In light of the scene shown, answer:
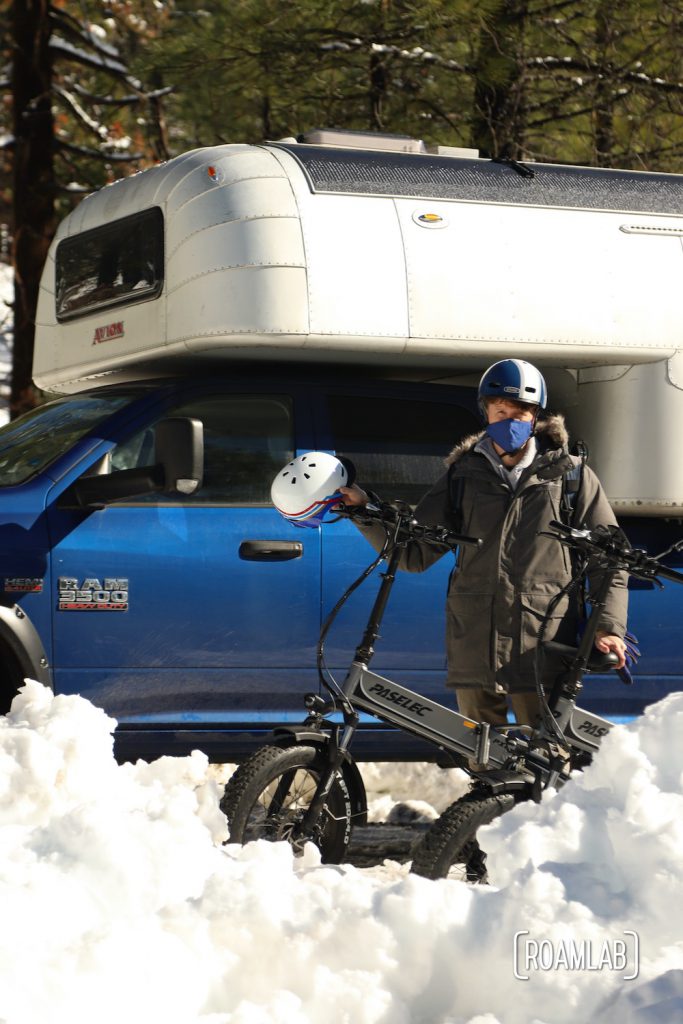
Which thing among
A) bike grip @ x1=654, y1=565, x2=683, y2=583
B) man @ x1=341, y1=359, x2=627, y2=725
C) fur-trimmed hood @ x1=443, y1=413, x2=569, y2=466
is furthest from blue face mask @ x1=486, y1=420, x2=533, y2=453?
bike grip @ x1=654, y1=565, x2=683, y2=583

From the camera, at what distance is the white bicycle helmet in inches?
177

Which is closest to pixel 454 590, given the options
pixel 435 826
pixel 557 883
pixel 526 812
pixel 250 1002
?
pixel 435 826

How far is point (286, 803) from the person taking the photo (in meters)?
4.86

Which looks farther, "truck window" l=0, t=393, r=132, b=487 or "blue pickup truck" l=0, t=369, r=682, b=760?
"truck window" l=0, t=393, r=132, b=487

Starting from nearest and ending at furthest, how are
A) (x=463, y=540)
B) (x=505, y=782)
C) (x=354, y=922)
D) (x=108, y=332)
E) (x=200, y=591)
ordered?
(x=354, y=922) → (x=505, y=782) → (x=463, y=540) → (x=200, y=591) → (x=108, y=332)

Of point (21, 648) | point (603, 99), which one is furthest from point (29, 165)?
point (21, 648)

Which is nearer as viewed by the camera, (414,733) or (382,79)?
(414,733)

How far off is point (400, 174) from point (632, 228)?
109cm

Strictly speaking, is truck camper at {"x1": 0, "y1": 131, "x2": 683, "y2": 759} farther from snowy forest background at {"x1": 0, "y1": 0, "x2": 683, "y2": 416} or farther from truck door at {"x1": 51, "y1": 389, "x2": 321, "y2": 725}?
snowy forest background at {"x1": 0, "y1": 0, "x2": 683, "y2": 416}

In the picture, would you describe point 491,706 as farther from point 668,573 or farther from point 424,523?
point 668,573

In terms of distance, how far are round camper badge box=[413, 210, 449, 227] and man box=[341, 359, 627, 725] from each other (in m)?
1.67

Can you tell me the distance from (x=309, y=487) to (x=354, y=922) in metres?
1.67

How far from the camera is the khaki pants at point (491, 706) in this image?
4898 mm

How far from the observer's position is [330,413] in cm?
638
